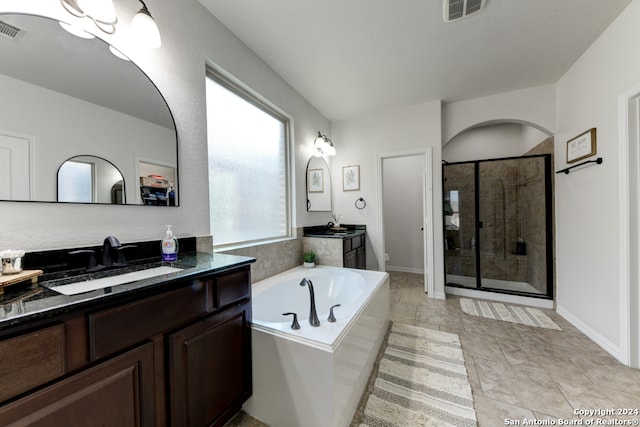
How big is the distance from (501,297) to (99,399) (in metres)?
3.71

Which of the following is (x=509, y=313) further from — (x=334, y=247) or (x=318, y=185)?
(x=318, y=185)

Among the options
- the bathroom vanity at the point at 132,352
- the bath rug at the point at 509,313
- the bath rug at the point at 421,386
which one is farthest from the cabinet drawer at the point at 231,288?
the bath rug at the point at 509,313

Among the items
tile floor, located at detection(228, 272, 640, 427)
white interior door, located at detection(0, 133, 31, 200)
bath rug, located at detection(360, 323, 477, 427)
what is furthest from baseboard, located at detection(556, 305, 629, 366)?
white interior door, located at detection(0, 133, 31, 200)

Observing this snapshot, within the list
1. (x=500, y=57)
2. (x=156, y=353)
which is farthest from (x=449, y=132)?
(x=156, y=353)

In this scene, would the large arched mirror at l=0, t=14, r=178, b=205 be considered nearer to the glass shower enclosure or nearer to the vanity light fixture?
the vanity light fixture

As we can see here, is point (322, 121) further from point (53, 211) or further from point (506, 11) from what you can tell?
point (53, 211)

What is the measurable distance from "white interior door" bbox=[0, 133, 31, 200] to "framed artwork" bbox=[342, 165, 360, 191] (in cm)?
312

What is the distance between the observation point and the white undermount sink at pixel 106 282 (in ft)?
2.80

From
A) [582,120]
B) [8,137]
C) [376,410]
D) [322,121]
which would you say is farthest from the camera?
[322,121]

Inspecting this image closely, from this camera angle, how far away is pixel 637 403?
4.46 ft

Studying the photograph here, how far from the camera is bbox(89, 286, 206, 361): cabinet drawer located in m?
0.73

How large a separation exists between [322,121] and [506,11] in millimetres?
2202

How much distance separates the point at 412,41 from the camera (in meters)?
2.00

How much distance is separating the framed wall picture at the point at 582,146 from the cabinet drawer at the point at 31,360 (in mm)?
3399
